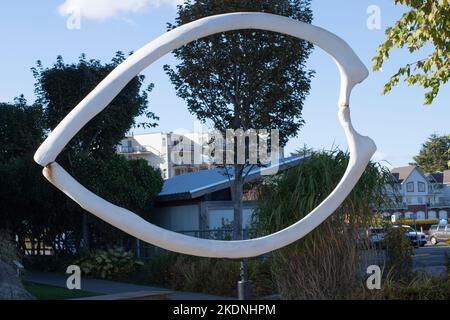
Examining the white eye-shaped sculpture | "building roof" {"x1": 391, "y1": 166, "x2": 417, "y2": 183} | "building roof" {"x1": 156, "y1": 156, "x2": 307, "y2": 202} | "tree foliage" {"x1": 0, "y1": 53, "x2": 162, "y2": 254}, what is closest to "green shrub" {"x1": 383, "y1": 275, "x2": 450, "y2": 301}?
the white eye-shaped sculpture

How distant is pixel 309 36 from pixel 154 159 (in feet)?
200

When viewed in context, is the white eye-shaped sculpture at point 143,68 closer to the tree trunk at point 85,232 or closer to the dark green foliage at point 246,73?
the dark green foliage at point 246,73

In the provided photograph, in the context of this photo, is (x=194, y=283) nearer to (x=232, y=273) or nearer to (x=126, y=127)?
(x=232, y=273)

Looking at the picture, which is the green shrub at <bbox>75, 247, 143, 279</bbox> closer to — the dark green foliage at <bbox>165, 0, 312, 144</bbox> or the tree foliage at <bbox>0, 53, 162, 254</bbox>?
the tree foliage at <bbox>0, 53, 162, 254</bbox>

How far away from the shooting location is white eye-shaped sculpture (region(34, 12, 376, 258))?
6316 millimetres

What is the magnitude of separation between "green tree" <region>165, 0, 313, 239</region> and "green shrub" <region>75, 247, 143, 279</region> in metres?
3.93

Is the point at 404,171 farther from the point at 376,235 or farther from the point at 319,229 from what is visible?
the point at 319,229

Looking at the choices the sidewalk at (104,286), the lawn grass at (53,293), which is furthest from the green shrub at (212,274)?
the lawn grass at (53,293)

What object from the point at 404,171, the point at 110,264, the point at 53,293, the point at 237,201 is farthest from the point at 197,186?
the point at 404,171

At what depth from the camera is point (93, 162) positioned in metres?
21.4

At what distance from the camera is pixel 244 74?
1722cm

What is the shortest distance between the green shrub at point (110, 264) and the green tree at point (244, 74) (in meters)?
3.93

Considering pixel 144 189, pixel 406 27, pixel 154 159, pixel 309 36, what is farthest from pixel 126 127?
pixel 154 159
